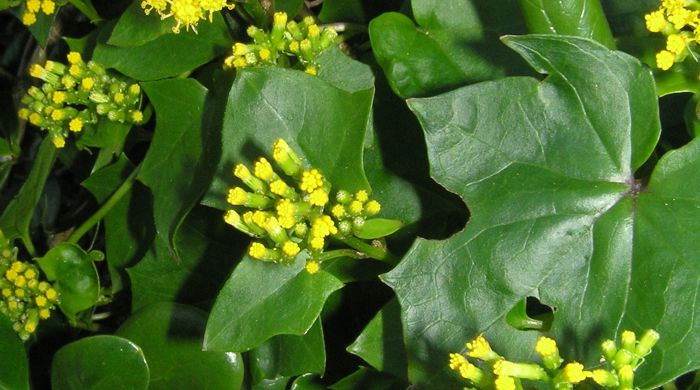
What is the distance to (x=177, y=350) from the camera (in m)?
1.73

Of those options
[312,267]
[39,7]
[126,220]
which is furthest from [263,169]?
[39,7]

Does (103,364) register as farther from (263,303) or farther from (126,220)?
(263,303)

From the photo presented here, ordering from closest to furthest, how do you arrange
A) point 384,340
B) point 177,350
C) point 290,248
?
point 290,248 → point 384,340 → point 177,350

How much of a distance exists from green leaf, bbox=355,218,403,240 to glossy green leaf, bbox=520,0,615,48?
0.37 metres

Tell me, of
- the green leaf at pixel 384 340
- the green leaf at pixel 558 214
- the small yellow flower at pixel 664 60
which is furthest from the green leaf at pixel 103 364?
the small yellow flower at pixel 664 60

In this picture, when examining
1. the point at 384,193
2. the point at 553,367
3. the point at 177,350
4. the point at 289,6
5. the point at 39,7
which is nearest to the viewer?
the point at 553,367

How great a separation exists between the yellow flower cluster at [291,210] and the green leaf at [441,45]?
0.22 m

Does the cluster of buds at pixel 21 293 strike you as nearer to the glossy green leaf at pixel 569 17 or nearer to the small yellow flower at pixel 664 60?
the glossy green leaf at pixel 569 17

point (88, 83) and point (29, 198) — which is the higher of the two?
point (88, 83)

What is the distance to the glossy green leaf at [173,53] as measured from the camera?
1671 millimetres

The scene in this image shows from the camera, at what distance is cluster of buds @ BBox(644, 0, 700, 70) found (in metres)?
1.19

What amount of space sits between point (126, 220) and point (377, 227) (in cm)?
78

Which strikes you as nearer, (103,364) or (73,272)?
(103,364)

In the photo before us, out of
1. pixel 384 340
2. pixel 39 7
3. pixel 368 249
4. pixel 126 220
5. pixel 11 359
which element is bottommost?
pixel 11 359
